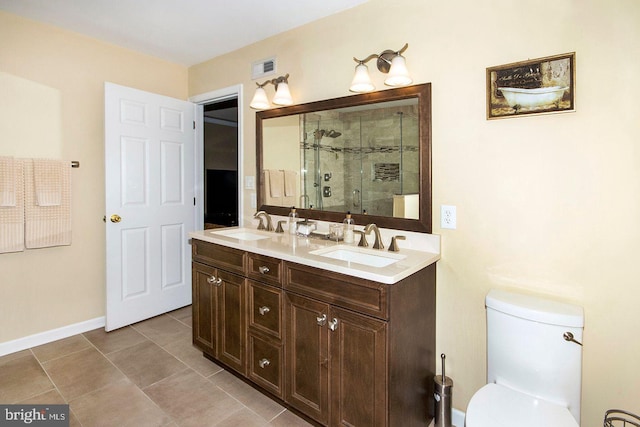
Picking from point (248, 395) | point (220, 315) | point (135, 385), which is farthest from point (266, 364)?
point (135, 385)

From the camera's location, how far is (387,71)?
6.63 feet

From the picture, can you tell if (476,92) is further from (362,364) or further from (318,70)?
(362,364)

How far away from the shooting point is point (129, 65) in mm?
3104

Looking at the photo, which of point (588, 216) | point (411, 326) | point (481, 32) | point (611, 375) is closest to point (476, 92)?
point (481, 32)

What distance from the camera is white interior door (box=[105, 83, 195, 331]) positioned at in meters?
2.89

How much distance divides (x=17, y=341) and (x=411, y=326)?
9.42 feet

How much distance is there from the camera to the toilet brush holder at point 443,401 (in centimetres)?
176

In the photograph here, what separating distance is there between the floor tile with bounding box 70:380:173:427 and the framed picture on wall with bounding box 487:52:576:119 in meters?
2.34

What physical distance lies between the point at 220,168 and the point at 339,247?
3.69 metres

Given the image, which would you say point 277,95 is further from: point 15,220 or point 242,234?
point 15,220

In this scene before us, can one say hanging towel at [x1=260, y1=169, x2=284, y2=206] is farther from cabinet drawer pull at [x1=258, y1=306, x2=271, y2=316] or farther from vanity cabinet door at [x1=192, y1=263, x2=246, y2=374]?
cabinet drawer pull at [x1=258, y1=306, x2=271, y2=316]

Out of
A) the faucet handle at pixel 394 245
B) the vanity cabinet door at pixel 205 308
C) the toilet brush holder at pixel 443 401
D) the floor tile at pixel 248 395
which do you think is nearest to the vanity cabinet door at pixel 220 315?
the vanity cabinet door at pixel 205 308

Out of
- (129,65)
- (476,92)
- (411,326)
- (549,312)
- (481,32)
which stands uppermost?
(129,65)

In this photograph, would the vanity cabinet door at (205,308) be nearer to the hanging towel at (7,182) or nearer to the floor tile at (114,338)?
the floor tile at (114,338)
